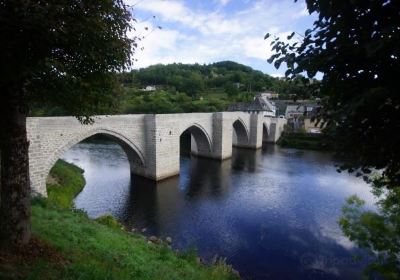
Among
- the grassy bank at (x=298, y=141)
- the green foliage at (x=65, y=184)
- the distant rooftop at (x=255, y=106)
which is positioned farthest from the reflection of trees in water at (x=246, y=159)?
the distant rooftop at (x=255, y=106)

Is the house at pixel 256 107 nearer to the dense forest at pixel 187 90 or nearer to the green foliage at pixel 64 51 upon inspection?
the dense forest at pixel 187 90

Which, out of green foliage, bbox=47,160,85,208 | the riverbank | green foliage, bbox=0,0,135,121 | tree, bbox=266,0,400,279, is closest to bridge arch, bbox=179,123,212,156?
green foliage, bbox=47,160,85,208

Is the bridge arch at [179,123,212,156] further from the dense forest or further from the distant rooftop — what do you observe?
the distant rooftop

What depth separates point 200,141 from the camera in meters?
35.4

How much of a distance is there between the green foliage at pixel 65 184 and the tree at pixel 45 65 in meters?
12.8

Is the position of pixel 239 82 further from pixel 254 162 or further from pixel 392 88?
pixel 392 88

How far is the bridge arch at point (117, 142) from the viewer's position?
687 inches

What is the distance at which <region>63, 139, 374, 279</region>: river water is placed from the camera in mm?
13422

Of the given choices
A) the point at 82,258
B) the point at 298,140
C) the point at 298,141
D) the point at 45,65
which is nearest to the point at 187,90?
the point at 298,140

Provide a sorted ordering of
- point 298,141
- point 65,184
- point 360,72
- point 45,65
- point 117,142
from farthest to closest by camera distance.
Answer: point 298,141 → point 117,142 → point 65,184 → point 45,65 → point 360,72

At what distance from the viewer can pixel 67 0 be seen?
450 cm

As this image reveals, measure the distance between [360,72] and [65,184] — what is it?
20536 millimetres

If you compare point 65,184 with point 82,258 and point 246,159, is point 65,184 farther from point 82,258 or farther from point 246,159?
point 246,159

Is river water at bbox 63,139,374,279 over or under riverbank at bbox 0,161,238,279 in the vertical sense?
under
